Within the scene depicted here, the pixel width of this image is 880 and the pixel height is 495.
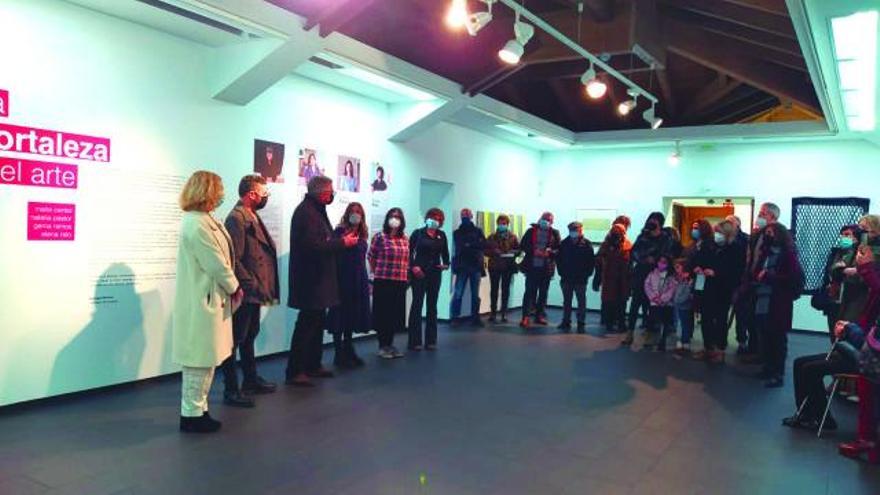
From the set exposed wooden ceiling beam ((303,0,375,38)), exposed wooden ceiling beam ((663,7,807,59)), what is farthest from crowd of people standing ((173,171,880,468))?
exposed wooden ceiling beam ((663,7,807,59))

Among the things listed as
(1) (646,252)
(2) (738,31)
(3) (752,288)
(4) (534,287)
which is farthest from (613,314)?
(2) (738,31)

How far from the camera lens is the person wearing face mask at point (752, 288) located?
573 cm

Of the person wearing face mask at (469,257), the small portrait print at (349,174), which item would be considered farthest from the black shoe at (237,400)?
the person wearing face mask at (469,257)

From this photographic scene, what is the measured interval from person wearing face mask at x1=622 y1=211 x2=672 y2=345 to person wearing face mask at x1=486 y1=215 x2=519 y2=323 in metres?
1.92

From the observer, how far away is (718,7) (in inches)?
215

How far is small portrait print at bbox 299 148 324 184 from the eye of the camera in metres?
6.24

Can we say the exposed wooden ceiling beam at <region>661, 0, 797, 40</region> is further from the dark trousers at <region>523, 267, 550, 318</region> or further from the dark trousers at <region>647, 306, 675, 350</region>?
the dark trousers at <region>523, 267, 550, 318</region>

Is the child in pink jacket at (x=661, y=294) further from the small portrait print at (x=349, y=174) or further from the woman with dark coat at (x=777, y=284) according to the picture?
the small portrait print at (x=349, y=174)

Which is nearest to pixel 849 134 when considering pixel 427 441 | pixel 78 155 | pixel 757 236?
pixel 757 236

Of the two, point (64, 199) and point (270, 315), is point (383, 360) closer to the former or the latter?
point (270, 315)

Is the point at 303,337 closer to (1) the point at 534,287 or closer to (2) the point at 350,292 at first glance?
(2) the point at 350,292

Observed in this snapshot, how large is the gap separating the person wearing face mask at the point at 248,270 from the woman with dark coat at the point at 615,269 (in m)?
4.95

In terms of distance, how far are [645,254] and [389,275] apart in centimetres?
330

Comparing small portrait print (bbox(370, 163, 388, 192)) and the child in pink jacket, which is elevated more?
small portrait print (bbox(370, 163, 388, 192))
